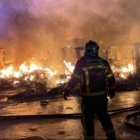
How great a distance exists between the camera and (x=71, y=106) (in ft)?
40.0

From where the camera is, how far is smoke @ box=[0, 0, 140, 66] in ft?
94.6

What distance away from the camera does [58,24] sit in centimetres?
3972

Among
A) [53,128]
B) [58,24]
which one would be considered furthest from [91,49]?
[58,24]

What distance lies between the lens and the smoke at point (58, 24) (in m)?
28.8

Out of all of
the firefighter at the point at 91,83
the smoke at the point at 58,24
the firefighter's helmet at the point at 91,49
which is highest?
the smoke at the point at 58,24

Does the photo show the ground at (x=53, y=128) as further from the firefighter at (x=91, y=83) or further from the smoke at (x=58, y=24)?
the smoke at (x=58, y=24)

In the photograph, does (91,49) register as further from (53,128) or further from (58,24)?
(58,24)

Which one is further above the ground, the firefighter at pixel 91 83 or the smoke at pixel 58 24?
the smoke at pixel 58 24

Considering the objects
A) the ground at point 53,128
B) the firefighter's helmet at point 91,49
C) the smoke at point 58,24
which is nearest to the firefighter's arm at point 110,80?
the firefighter's helmet at point 91,49

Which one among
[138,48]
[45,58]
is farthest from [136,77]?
[45,58]

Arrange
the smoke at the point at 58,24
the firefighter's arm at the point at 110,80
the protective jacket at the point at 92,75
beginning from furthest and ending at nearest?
the smoke at the point at 58,24
the firefighter's arm at the point at 110,80
the protective jacket at the point at 92,75

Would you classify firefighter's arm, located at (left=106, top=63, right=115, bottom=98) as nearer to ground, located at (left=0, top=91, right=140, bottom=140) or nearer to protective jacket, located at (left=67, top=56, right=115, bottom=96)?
protective jacket, located at (left=67, top=56, right=115, bottom=96)

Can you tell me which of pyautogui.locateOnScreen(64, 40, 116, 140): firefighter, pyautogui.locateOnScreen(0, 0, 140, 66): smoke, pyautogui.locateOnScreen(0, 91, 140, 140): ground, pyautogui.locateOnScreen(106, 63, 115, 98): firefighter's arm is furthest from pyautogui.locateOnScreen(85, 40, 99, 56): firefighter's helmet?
pyautogui.locateOnScreen(0, 0, 140, 66): smoke

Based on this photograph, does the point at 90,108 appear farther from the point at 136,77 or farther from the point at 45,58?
the point at 45,58
